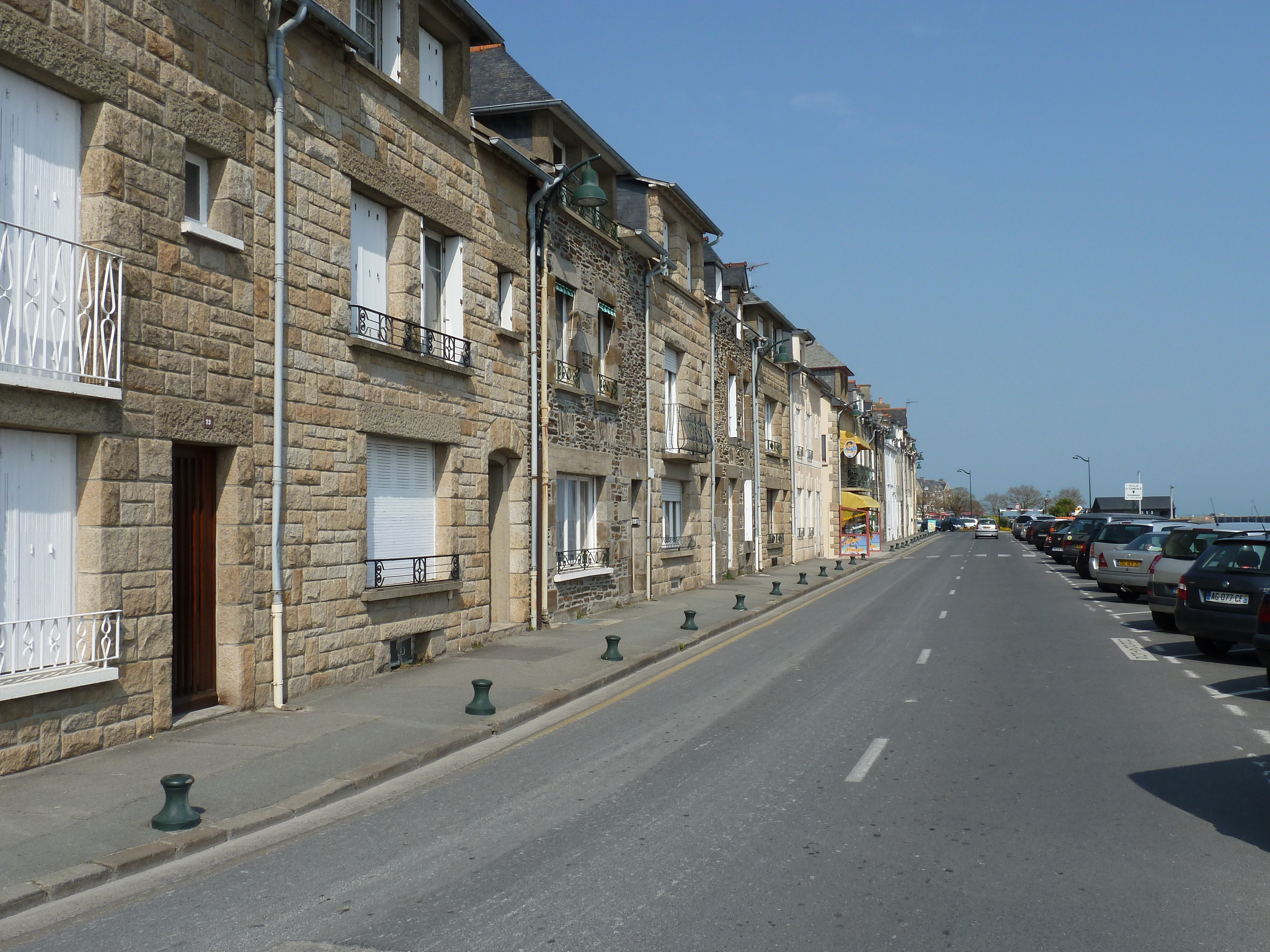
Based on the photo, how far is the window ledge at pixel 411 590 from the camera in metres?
11.8

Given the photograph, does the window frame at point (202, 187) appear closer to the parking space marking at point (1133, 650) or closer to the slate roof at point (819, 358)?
the parking space marking at point (1133, 650)

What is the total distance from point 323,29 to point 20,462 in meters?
5.73

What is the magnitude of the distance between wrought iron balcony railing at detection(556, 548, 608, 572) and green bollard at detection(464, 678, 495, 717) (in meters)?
7.97

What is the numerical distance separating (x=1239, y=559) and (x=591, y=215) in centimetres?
1189

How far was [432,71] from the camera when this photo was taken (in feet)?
45.2

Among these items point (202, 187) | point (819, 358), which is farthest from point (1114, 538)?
point (819, 358)

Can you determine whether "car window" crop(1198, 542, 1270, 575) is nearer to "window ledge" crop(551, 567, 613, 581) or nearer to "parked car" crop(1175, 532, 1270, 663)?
"parked car" crop(1175, 532, 1270, 663)

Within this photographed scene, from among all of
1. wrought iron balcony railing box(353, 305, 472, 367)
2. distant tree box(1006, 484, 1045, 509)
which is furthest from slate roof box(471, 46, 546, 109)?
distant tree box(1006, 484, 1045, 509)

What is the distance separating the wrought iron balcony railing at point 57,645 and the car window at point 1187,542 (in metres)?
16.0

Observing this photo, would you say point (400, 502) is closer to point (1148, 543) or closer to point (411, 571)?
point (411, 571)

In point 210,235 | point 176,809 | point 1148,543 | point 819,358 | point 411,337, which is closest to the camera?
point 176,809

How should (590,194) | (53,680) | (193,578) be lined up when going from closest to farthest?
(53,680)
(193,578)
(590,194)

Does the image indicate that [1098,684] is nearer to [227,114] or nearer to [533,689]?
[533,689]

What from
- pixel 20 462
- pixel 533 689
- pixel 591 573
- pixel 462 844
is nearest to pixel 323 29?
pixel 20 462
